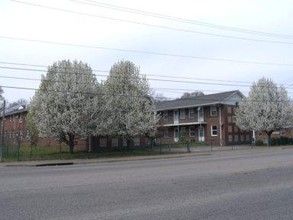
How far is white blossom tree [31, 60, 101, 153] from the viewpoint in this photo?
3922cm

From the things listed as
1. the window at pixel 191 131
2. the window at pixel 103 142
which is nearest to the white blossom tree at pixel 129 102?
the window at pixel 103 142

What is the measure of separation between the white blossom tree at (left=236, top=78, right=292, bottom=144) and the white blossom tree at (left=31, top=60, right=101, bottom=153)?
28.4 meters

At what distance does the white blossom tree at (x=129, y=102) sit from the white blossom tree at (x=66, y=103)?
2872 millimetres

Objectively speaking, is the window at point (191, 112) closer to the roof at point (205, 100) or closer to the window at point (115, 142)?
the roof at point (205, 100)

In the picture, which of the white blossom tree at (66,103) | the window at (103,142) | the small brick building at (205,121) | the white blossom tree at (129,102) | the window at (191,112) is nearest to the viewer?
the white blossom tree at (66,103)

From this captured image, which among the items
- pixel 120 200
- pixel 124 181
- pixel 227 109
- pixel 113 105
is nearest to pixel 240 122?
pixel 227 109

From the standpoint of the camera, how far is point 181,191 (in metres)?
12.6

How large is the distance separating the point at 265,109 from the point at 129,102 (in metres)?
24.9

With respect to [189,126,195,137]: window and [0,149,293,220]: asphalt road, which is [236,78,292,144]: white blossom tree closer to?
[189,126,195,137]: window

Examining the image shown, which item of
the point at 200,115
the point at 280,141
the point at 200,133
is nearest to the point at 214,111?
the point at 200,115

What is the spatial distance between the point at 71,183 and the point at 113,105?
95.5 feet

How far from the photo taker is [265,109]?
6231cm

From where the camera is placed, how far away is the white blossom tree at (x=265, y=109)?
61719mm

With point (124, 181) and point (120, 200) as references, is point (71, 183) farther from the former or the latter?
point (120, 200)
